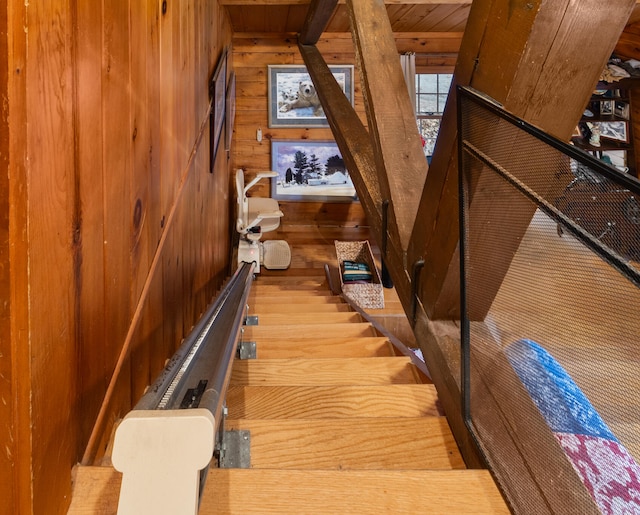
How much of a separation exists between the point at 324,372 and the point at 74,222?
0.98m

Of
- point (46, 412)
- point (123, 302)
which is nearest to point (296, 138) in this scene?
point (123, 302)

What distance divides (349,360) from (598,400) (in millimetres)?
992

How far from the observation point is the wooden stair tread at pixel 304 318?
8.14 feet

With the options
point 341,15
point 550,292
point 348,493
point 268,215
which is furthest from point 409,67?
point 348,493

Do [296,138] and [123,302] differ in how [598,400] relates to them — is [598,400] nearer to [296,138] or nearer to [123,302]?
[123,302]

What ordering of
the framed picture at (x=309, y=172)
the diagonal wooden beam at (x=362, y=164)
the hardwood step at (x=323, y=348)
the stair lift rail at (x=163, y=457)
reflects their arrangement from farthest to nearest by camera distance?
the framed picture at (x=309, y=172) < the hardwood step at (x=323, y=348) < the diagonal wooden beam at (x=362, y=164) < the stair lift rail at (x=163, y=457)

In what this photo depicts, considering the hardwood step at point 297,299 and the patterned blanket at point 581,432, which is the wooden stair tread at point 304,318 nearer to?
the hardwood step at point 297,299

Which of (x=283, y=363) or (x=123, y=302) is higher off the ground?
(x=123, y=302)

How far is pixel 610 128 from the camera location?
4367 millimetres

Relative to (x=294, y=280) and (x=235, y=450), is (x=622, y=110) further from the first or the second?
(x=235, y=450)

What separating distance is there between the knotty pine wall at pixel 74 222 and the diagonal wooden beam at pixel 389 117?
792 millimetres

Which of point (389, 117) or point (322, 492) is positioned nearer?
point (322, 492)

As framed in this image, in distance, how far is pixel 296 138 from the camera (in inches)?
184

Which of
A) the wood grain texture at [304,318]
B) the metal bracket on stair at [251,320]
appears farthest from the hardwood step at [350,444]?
the wood grain texture at [304,318]
